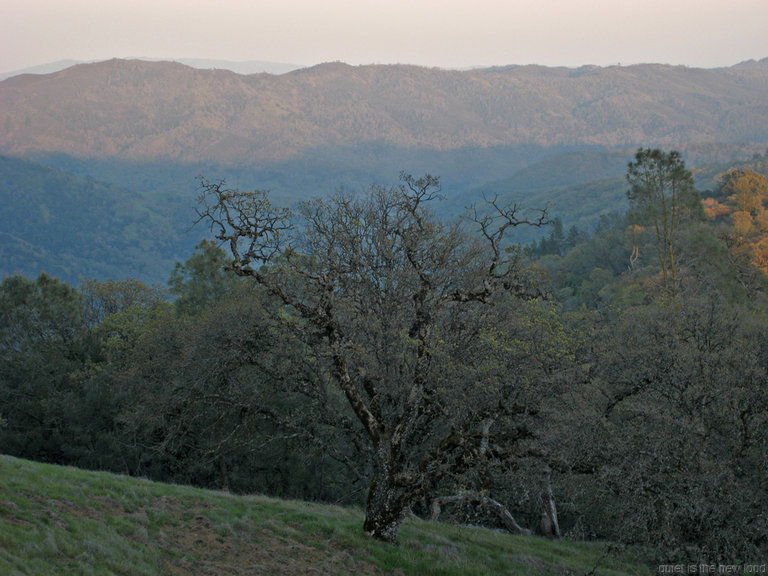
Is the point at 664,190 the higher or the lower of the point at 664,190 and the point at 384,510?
the higher

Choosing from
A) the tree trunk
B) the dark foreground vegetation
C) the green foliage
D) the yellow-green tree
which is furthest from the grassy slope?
the yellow-green tree

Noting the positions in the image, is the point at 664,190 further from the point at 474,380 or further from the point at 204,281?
the point at 474,380

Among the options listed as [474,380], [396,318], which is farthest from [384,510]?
[396,318]

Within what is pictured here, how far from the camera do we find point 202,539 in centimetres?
1446

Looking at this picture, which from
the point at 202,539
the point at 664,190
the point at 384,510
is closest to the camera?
the point at 202,539

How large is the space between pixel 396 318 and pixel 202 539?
23.5 ft

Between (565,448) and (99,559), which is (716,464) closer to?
(565,448)

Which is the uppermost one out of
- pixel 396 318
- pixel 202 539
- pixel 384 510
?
pixel 396 318

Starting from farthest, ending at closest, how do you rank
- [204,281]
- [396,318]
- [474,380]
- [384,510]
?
[204,281] → [396,318] → [474,380] → [384,510]

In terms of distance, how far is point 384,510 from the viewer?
647 inches

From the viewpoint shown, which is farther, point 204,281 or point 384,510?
point 204,281

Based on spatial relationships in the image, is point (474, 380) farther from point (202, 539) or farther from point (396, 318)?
point (202, 539)

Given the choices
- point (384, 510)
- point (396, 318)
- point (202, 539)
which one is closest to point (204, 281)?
point (396, 318)

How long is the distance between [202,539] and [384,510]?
4253 millimetres
